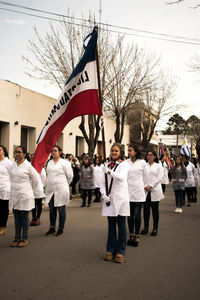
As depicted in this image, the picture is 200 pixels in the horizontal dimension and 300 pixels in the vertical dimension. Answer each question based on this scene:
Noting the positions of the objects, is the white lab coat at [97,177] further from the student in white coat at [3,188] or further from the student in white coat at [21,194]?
the student in white coat at [21,194]

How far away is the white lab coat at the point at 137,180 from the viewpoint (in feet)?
21.3

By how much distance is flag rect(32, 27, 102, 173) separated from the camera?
607 centimetres

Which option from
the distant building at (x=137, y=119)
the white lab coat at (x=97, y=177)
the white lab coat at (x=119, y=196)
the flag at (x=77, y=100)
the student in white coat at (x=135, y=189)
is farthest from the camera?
the distant building at (x=137, y=119)

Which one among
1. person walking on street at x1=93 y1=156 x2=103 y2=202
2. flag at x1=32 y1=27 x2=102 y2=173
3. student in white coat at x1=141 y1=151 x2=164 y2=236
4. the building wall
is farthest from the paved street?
the building wall

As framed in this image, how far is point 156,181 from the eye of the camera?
7.49 m

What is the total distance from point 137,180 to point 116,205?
59.3 inches

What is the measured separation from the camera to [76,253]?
5.66 m

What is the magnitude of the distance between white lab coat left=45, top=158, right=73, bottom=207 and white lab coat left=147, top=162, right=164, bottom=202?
1940 mm

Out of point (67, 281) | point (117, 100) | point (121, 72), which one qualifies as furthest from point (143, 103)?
point (67, 281)

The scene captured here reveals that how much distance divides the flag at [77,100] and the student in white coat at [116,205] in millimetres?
1094

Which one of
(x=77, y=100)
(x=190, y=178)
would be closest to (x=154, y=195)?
(x=77, y=100)

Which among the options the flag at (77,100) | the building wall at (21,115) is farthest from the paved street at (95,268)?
the building wall at (21,115)

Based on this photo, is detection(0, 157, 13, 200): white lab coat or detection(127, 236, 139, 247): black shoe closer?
detection(127, 236, 139, 247): black shoe

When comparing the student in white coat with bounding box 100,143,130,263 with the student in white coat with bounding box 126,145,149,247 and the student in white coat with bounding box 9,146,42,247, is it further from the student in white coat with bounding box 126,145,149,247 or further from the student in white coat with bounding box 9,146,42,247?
the student in white coat with bounding box 9,146,42,247
